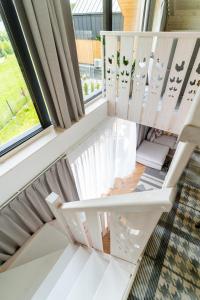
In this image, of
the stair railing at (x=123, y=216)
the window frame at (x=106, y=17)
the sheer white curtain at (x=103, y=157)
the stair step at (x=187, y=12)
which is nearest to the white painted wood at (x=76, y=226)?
the stair railing at (x=123, y=216)

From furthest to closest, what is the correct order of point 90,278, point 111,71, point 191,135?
point 111,71 < point 90,278 < point 191,135

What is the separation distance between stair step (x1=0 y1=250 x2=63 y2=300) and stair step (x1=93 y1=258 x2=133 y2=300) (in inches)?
29.5

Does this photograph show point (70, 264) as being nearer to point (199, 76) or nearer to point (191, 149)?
point (191, 149)

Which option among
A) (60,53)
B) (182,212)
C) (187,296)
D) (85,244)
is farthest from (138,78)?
(187,296)

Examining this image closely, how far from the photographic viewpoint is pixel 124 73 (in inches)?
75.3

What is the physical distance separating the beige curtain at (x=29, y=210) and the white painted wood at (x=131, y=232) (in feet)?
2.93

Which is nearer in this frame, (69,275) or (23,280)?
(69,275)

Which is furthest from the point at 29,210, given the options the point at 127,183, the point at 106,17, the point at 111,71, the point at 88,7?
the point at 106,17

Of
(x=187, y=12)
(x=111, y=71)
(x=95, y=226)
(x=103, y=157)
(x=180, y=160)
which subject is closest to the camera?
(x=180, y=160)

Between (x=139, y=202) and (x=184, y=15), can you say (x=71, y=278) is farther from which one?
(x=184, y=15)

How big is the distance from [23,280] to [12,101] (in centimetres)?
160

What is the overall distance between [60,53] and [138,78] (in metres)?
0.97

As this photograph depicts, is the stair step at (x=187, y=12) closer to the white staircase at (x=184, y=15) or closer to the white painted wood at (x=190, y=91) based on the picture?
the white staircase at (x=184, y=15)

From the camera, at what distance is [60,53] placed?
4.09ft
